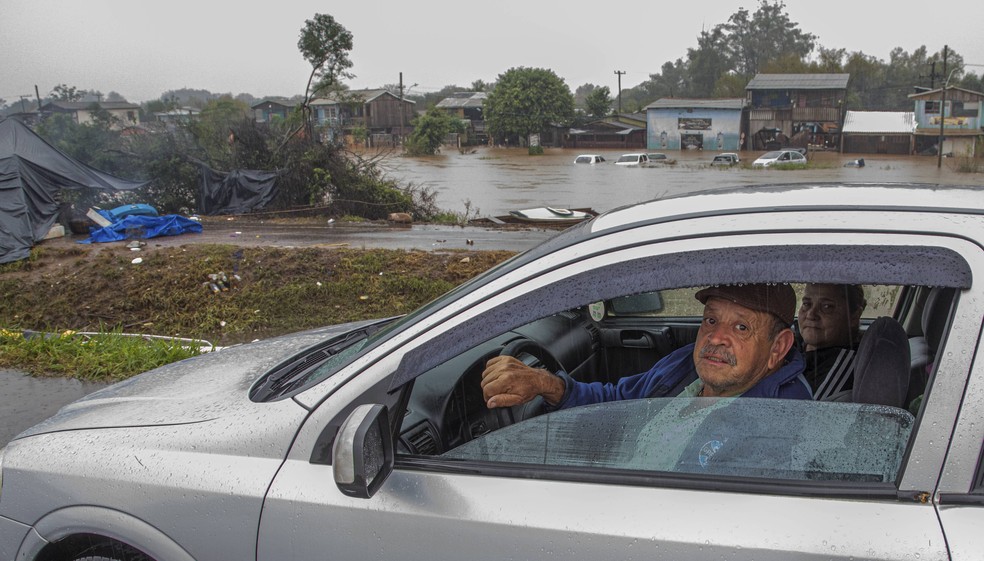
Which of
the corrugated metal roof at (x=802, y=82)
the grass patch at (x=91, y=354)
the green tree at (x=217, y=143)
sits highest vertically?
the corrugated metal roof at (x=802, y=82)

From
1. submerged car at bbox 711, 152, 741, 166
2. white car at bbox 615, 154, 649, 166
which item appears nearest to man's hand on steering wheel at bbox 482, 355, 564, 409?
submerged car at bbox 711, 152, 741, 166

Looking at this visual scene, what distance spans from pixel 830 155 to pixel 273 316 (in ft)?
209

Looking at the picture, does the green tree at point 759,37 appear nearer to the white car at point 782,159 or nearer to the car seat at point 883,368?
the white car at point 782,159

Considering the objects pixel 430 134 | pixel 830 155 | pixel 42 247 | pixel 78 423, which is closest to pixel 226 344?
pixel 78 423

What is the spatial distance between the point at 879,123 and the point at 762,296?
72.6 metres

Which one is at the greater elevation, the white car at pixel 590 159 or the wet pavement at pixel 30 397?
the white car at pixel 590 159

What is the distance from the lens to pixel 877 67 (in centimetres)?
9244

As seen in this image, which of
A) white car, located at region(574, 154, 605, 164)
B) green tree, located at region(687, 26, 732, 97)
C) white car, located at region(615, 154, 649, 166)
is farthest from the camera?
green tree, located at region(687, 26, 732, 97)

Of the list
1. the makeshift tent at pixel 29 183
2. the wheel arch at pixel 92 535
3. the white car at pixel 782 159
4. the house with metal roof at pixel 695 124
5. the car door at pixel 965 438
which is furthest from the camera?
the house with metal roof at pixel 695 124

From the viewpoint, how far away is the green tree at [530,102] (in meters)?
83.2

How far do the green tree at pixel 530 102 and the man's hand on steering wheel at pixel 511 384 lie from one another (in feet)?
271

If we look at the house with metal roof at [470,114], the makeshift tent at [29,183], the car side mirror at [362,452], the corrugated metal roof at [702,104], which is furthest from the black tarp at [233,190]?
the house with metal roof at [470,114]

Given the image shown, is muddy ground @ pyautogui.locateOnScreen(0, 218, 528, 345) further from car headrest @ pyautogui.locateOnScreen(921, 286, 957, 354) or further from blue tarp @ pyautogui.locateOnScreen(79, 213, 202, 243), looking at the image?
car headrest @ pyautogui.locateOnScreen(921, 286, 957, 354)

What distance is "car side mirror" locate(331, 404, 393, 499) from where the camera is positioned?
181cm
